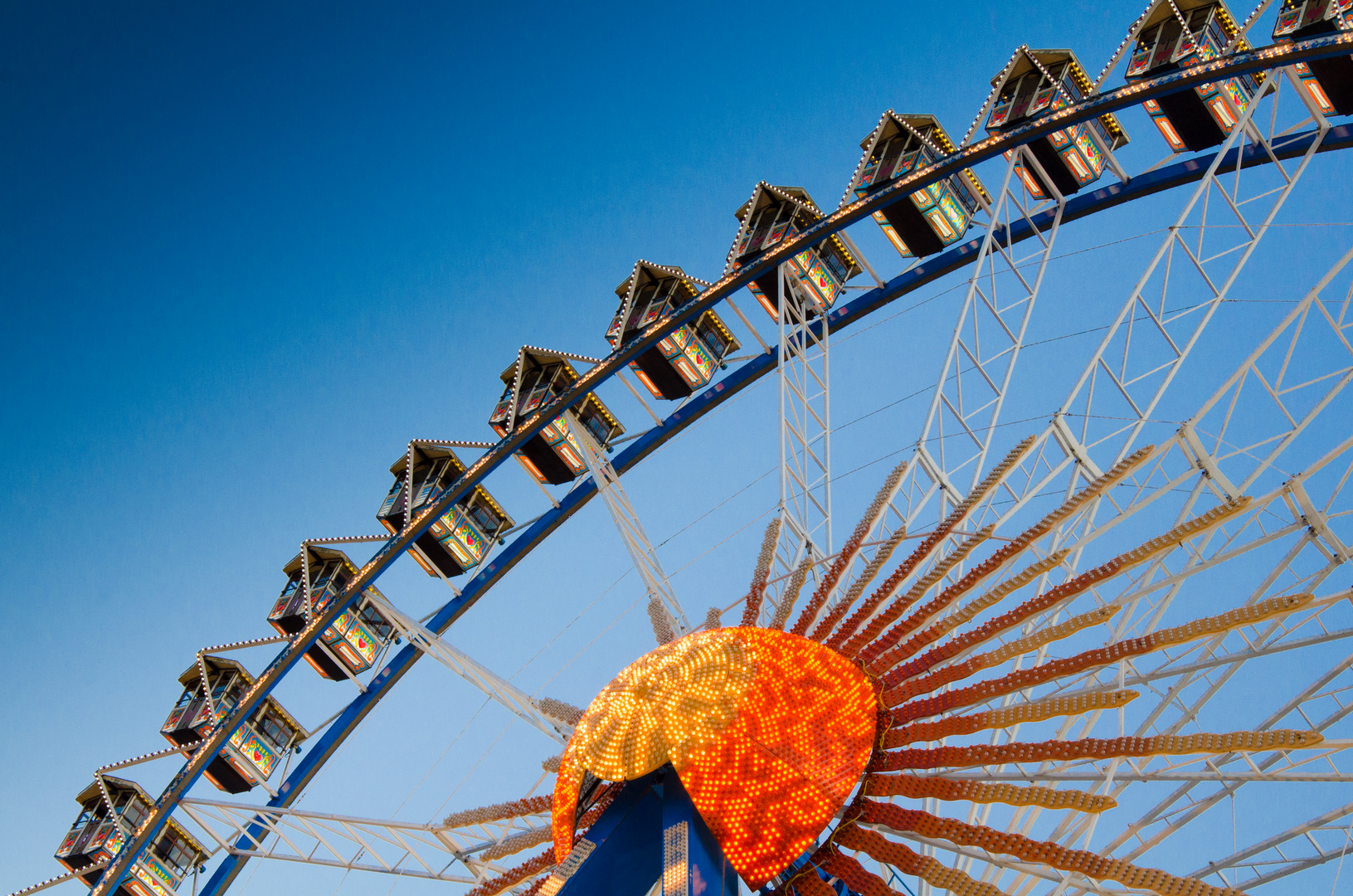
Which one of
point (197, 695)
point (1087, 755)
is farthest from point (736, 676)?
point (197, 695)

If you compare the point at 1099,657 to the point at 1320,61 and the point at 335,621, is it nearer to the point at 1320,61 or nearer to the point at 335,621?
the point at 1320,61

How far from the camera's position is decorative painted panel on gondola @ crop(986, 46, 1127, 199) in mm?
14695

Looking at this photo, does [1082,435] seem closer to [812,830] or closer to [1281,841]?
[1281,841]

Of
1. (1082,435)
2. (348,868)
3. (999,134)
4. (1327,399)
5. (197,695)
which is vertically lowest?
(1327,399)

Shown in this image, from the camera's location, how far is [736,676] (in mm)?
9914

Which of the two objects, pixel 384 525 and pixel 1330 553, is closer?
pixel 1330 553

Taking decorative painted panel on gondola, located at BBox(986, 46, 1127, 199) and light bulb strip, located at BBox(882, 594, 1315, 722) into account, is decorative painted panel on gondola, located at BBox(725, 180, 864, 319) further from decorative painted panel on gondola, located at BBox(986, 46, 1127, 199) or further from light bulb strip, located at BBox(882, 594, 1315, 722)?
light bulb strip, located at BBox(882, 594, 1315, 722)

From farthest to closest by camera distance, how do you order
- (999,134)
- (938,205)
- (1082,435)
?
1. (938,205)
2. (999,134)
3. (1082,435)

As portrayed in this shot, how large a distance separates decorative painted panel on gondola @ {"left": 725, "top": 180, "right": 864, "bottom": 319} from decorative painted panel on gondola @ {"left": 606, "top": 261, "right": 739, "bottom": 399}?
87cm

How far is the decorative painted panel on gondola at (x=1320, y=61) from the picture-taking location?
12.1m

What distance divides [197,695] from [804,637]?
38.3ft

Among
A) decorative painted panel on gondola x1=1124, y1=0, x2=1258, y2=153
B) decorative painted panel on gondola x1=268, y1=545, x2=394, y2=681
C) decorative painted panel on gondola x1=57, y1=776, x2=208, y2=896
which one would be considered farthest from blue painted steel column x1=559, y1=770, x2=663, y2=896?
decorative painted panel on gondola x1=57, y1=776, x2=208, y2=896

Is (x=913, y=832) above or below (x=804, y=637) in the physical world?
below

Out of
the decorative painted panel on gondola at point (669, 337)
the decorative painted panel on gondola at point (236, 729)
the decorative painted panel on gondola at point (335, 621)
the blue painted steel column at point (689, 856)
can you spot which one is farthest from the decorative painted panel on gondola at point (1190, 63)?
the decorative painted panel on gondola at point (236, 729)
